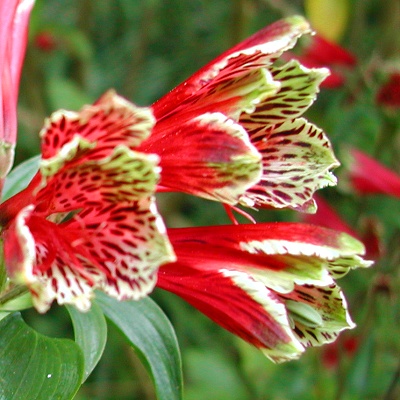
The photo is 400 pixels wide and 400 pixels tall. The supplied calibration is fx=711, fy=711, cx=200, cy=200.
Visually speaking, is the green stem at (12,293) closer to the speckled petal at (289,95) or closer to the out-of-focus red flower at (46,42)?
the speckled petal at (289,95)

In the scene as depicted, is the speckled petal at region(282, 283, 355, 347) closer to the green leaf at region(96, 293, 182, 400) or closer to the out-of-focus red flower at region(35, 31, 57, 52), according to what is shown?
the green leaf at region(96, 293, 182, 400)

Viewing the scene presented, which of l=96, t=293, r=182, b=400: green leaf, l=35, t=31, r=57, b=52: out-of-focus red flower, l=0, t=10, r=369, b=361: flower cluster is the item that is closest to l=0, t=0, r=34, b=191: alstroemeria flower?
l=0, t=10, r=369, b=361: flower cluster

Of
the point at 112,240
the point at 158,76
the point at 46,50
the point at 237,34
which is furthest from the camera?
the point at 158,76

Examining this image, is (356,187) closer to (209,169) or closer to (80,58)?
(80,58)

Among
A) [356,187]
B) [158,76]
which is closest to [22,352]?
[356,187]

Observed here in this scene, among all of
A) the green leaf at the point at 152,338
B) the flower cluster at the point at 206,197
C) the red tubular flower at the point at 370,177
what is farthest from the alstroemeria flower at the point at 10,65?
the red tubular flower at the point at 370,177
